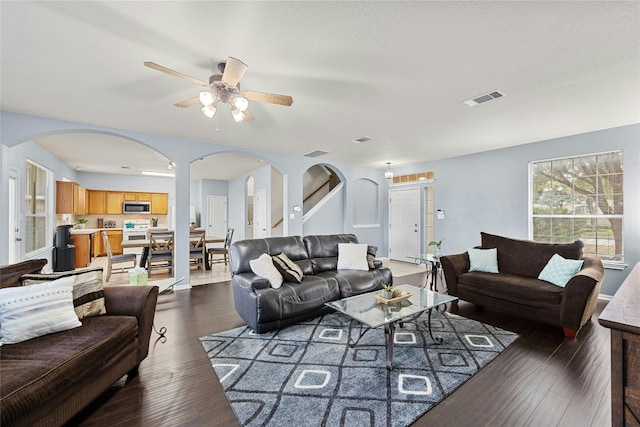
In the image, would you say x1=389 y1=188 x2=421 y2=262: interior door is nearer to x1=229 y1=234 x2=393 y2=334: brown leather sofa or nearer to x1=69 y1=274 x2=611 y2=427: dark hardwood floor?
x1=229 y1=234 x2=393 y2=334: brown leather sofa

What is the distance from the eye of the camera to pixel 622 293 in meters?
1.56

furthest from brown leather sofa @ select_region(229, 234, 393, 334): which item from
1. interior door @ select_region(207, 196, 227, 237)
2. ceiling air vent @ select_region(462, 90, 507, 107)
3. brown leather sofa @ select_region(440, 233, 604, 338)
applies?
interior door @ select_region(207, 196, 227, 237)

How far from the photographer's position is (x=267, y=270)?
10.2ft

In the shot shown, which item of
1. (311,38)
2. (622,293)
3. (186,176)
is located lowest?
(622,293)

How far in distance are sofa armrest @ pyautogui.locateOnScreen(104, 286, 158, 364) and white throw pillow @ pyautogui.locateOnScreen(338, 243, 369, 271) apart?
2.45m

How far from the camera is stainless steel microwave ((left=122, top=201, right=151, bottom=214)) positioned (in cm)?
882

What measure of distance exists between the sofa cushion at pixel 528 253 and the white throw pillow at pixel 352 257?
6.56 ft

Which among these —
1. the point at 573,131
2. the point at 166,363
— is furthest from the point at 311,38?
the point at 573,131

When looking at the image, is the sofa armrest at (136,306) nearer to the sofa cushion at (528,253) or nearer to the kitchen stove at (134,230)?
the sofa cushion at (528,253)

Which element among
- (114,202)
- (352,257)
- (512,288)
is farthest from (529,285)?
(114,202)

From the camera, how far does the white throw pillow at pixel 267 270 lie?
307 cm

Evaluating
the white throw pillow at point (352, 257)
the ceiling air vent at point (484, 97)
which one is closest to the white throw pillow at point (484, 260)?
the white throw pillow at point (352, 257)

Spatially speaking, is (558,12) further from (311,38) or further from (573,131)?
(573,131)

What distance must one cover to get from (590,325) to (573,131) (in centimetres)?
290
